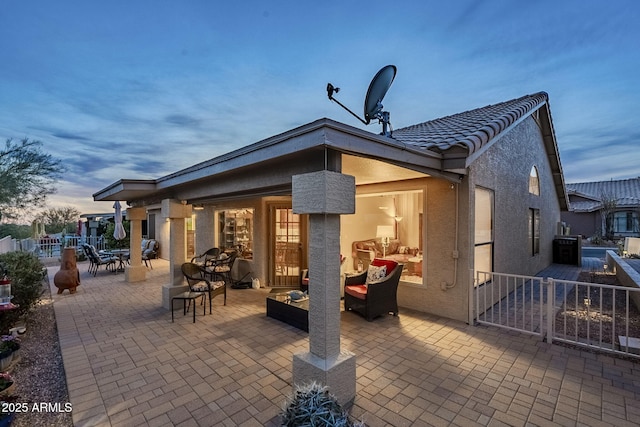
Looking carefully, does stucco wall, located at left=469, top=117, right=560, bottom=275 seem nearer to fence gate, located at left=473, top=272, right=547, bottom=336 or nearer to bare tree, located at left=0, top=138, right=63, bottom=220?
fence gate, located at left=473, top=272, right=547, bottom=336

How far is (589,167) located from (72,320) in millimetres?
37990

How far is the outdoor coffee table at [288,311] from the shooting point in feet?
16.2

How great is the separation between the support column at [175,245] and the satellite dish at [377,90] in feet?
14.6

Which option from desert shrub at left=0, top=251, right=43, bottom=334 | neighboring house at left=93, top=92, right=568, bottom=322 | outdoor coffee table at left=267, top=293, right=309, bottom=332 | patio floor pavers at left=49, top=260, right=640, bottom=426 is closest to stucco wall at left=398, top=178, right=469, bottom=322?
neighboring house at left=93, top=92, right=568, bottom=322

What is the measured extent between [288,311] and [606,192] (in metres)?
32.8

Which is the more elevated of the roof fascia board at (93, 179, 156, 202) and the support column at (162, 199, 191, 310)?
the roof fascia board at (93, 179, 156, 202)

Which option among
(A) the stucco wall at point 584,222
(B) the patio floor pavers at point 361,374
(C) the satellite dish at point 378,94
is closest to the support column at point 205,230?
(B) the patio floor pavers at point 361,374

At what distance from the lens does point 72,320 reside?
552 centimetres

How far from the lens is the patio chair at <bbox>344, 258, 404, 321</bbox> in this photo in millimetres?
5316

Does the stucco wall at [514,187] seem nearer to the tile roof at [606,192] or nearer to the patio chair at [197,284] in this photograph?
the patio chair at [197,284]

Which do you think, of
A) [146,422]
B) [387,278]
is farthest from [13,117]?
[387,278]

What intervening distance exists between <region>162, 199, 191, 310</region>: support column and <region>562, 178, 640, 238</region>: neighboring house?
21308 mm

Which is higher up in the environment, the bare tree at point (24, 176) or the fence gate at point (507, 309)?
the bare tree at point (24, 176)

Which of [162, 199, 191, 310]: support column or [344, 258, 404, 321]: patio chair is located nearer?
[344, 258, 404, 321]: patio chair
